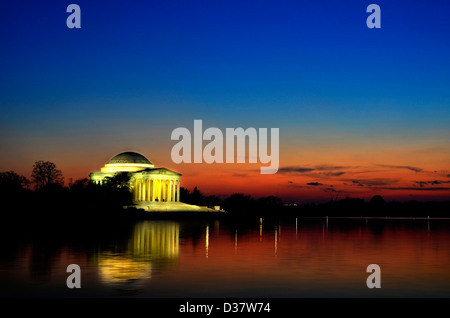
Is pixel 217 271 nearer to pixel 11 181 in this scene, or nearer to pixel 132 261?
pixel 132 261

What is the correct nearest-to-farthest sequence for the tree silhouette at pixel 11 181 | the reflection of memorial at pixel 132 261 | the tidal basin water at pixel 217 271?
the tidal basin water at pixel 217 271, the reflection of memorial at pixel 132 261, the tree silhouette at pixel 11 181

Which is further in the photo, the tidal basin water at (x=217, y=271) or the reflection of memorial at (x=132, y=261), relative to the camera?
the reflection of memorial at (x=132, y=261)

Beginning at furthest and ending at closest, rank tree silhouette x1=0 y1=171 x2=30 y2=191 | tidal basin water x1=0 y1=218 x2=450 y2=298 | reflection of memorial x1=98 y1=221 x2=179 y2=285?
tree silhouette x1=0 y1=171 x2=30 y2=191 → reflection of memorial x1=98 y1=221 x2=179 y2=285 → tidal basin water x1=0 y1=218 x2=450 y2=298

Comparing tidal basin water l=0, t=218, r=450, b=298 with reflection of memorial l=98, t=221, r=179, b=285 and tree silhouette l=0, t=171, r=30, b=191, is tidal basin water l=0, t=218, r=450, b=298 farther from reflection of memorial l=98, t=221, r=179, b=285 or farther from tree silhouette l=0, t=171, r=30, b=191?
tree silhouette l=0, t=171, r=30, b=191

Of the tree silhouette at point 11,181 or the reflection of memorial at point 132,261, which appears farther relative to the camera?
the tree silhouette at point 11,181

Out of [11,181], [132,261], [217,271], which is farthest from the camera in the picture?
[11,181]

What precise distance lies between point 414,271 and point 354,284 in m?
6.61

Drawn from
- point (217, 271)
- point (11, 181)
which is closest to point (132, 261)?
point (217, 271)

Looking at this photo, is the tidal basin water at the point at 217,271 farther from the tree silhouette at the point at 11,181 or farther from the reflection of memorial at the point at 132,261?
the tree silhouette at the point at 11,181

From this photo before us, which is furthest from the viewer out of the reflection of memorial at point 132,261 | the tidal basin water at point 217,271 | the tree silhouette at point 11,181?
the tree silhouette at point 11,181

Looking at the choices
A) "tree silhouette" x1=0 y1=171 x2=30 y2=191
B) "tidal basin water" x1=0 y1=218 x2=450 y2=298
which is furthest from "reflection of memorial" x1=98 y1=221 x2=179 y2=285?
"tree silhouette" x1=0 y1=171 x2=30 y2=191

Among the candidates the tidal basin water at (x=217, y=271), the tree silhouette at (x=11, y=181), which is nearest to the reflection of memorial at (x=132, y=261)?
the tidal basin water at (x=217, y=271)
